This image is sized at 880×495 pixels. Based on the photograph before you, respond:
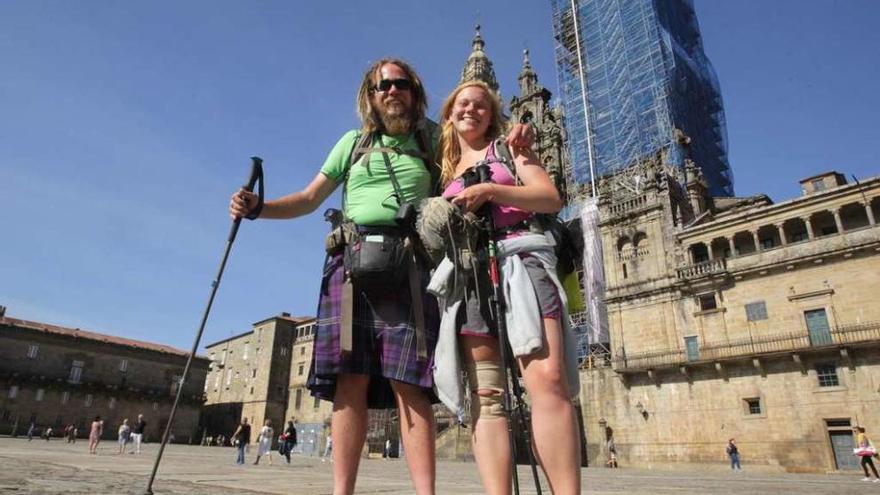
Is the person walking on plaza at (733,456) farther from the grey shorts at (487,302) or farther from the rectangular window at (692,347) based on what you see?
the grey shorts at (487,302)

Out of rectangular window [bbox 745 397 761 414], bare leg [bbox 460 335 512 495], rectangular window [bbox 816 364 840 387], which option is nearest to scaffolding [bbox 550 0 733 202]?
rectangular window [bbox 816 364 840 387]

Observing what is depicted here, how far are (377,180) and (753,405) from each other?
27105mm

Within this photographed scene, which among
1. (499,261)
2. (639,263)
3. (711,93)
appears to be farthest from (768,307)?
(499,261)

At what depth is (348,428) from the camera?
8.75ft

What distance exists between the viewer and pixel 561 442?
83.1 inches

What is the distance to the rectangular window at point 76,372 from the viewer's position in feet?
139

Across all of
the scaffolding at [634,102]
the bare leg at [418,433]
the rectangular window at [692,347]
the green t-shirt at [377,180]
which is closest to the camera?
the bare leg at [418,433]

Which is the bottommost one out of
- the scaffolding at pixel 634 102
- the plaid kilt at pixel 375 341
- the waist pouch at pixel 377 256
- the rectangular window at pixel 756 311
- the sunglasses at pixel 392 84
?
the plaid kilt at pixel 375 341

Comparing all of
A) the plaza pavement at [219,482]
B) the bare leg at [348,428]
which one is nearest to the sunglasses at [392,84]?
the bare leg at [348,428]

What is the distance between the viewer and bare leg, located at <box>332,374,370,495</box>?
2598 millimetres

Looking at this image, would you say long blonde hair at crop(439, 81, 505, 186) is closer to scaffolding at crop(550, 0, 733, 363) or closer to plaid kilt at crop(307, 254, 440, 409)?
plaid kilt at crop(307, 254, 440, 409)

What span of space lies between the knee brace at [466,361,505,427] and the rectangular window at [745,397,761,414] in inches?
1054

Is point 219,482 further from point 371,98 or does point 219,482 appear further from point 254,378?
point 254,378

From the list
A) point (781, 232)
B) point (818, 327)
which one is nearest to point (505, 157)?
point (818, 327)
